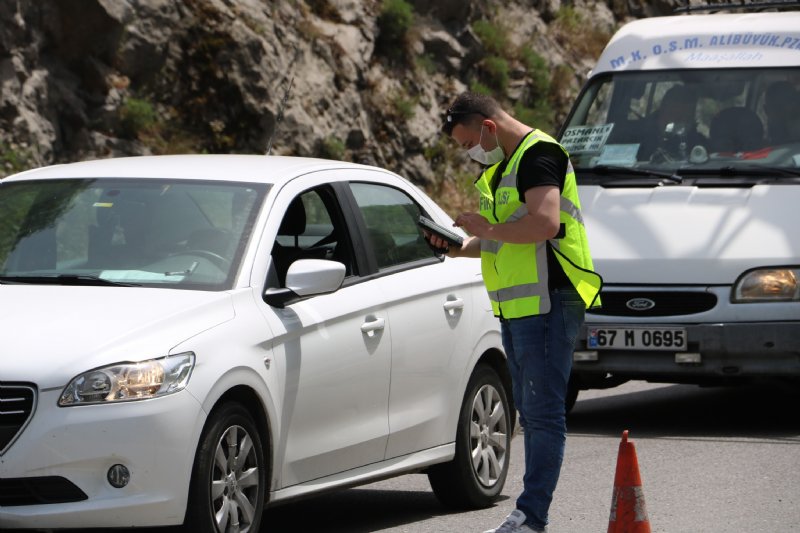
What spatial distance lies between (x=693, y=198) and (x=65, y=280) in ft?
17.1

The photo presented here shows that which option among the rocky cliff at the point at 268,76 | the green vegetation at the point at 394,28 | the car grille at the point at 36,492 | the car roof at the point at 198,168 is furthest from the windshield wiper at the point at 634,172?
the green vegetation at the point at 394,28

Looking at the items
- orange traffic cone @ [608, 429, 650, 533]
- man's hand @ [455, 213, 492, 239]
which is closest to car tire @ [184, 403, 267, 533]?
man's hand @ [455, 213, 492, 239]

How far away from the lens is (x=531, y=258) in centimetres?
641

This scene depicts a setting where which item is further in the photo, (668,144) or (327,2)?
(327,2)

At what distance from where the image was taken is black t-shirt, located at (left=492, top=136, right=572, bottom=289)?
20.7ft

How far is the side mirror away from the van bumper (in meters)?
3.92

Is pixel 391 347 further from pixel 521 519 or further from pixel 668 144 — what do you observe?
pixel 668 144

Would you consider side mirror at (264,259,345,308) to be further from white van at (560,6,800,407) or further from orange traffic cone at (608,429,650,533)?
white van at (560,6,800,407)

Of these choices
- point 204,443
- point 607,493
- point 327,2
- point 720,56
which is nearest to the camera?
point 204,443

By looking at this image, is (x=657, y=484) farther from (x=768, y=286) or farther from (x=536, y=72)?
(x=536, y=72)

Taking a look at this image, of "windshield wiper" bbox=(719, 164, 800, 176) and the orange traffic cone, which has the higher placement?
"windshield wiper" bbox=(719, 164, 800, 176)

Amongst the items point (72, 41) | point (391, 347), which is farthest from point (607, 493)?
point (72, 41)

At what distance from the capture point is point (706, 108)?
11.0 meters

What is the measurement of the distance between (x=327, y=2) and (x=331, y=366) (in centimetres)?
1587
